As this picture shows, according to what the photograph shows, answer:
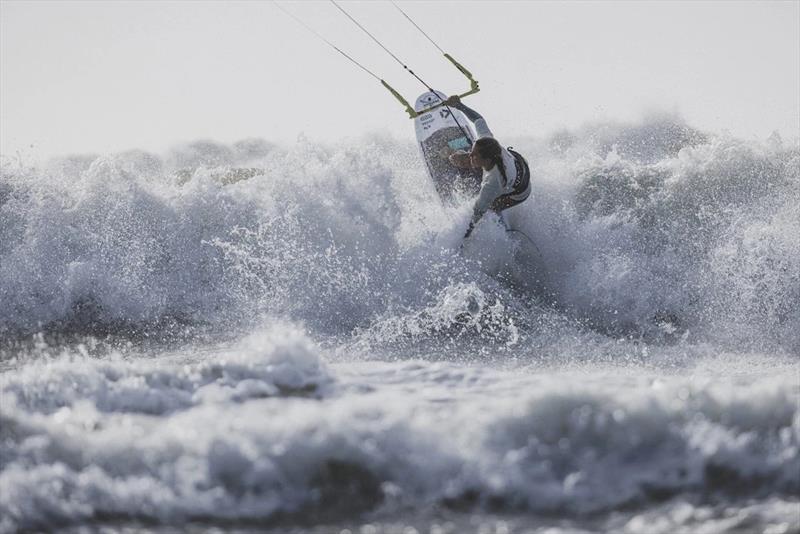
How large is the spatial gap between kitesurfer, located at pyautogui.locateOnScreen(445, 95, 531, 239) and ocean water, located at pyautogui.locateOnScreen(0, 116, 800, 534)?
415mm

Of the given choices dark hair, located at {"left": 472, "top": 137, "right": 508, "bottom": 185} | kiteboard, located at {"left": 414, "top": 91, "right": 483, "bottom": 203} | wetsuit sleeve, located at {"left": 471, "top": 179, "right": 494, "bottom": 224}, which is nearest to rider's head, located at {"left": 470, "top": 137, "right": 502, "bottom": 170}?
dark hair, located at {"left": 472, "top": 137, "right": 508, "bottom": 185}

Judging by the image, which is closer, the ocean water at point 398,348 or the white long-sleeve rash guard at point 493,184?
the ocean water at point 398,348

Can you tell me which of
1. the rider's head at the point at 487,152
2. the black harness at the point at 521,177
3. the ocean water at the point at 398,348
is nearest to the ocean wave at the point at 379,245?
the ocean water at the point at 398,348

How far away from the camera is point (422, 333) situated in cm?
768

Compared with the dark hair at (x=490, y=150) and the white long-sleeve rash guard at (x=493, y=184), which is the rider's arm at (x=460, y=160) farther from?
the dark hair at (x=490, y=150)

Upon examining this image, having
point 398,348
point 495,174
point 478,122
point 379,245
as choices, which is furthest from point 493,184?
point 398,348

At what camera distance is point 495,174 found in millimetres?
8750

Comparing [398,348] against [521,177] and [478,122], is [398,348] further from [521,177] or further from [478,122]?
[478,122]

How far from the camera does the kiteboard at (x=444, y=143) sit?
32.7ft

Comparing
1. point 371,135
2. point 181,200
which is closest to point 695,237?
point 181,200

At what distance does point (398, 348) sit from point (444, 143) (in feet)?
13.8

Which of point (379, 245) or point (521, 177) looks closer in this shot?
point (521, 177)

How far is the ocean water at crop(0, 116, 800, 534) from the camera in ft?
10.8

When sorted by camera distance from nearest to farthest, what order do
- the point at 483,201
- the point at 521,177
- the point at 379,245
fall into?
the point at 483,201 < the point at 521,177 < the point at 379,245
